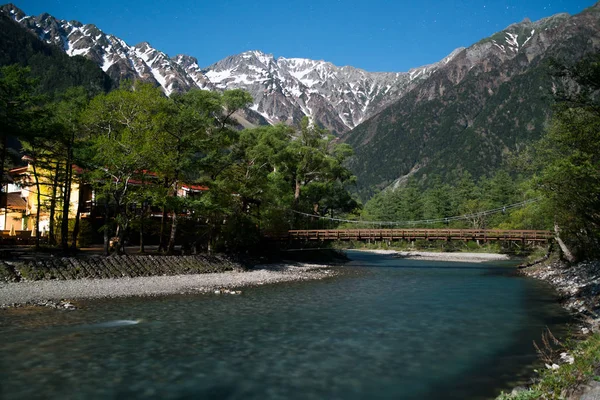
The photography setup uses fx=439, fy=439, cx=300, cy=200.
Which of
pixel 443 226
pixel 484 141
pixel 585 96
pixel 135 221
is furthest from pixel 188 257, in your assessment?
pixel 484 141

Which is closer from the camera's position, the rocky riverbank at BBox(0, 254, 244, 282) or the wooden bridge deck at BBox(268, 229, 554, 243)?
the rocky riverbank at BBox(0, 254, 244, 282)

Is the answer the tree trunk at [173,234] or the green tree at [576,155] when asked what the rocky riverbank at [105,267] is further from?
the green tree at [576,155]

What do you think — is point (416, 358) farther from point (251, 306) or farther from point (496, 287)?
point (496, 287)

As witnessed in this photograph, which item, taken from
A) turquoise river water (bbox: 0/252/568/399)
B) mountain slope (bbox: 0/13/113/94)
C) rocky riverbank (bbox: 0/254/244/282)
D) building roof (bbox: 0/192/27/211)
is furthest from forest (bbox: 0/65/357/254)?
mountain slope (bbox: 0/13/113/94)

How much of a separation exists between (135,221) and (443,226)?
165ft

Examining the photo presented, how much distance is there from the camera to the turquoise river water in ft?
26.6

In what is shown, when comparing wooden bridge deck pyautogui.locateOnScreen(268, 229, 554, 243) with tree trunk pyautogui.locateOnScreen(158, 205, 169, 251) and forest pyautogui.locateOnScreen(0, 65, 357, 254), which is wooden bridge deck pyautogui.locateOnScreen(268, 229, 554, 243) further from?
tree trunk pyautogui.locateOnScreen(158, 205, 169, 251)

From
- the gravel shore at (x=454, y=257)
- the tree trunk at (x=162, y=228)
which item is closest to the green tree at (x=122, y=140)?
the tree trunk at (x=162, y=228)

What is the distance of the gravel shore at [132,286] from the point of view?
52.0 feet

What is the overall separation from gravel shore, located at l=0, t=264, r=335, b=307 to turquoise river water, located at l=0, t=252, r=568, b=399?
1.39m

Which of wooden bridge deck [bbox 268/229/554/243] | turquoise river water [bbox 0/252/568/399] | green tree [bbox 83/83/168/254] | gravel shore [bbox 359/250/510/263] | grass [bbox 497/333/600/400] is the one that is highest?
green tree [bbox 83/83/168/254]

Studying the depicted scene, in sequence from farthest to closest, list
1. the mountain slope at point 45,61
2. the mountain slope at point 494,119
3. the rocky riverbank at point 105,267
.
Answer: the mountain slope at point 494,119, the mountain slope at point 45,61, the rocky riverbank at point 105,267

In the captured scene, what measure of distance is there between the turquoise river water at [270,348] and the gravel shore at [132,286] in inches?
54.7

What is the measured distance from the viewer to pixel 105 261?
21.4m
